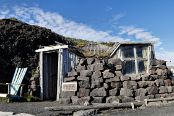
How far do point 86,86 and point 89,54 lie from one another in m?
4.07

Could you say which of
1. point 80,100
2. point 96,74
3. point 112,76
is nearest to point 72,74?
point 96,74

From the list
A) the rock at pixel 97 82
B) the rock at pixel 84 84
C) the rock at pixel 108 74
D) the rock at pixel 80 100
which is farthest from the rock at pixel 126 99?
the rock at pixel 84 84

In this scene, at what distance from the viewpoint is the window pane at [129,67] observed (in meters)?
17.5

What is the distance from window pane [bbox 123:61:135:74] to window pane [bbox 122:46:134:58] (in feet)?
1.45

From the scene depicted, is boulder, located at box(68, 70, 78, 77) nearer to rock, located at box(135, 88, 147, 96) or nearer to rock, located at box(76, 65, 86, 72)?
rock, located at box(76, 65, 86, 72)

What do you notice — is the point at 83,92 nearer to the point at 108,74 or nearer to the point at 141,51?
the point at 108,74

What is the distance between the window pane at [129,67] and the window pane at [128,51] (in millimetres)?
442

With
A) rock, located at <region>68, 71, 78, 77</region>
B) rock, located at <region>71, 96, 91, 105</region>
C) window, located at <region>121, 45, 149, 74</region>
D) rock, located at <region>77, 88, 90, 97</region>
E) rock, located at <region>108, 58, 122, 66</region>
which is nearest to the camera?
rock, located at <region>71, 96, 91, 105</region>

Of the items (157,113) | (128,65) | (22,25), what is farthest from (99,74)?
(22,25)

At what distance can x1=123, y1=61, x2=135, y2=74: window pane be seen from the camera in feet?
57.4

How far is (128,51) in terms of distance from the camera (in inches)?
720

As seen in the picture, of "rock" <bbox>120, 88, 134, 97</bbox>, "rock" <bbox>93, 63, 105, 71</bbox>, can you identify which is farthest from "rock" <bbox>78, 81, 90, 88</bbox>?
"rock" <bbox>120, 88, 134, 97</bbox>

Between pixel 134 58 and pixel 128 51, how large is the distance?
0.58 metres

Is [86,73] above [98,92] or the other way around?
above
